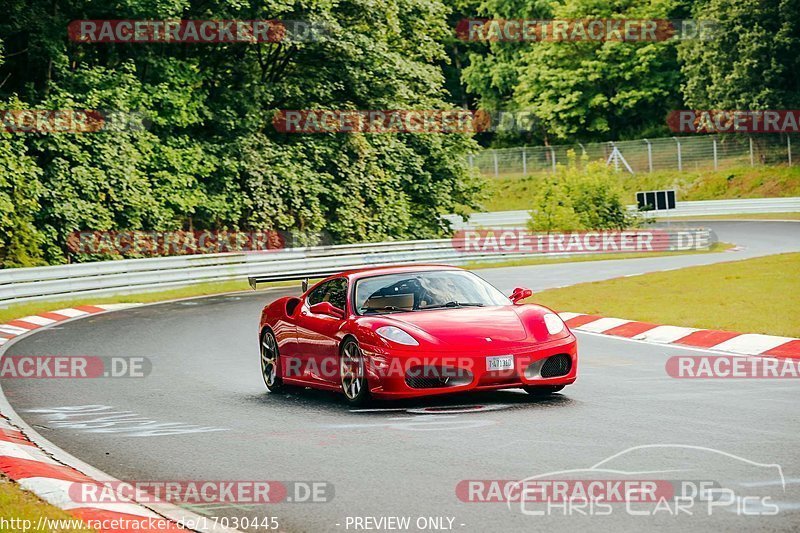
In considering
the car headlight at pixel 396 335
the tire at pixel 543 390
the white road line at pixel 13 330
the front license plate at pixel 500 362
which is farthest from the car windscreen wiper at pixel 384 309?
the white road line at pixel 13 330

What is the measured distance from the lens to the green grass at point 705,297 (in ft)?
56.0

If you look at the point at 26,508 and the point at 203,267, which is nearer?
the point at 26,508

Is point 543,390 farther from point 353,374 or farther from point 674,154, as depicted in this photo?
point 674,154

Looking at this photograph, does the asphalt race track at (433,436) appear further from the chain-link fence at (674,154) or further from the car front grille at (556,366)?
the chain-link fence at (674,154)

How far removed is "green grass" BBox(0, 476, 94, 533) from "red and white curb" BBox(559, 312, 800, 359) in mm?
9227

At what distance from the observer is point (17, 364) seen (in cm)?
1555

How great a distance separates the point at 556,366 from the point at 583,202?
38.0 metres

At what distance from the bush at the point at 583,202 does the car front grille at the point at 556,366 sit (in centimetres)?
3620

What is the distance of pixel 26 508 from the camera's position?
21.2 ft

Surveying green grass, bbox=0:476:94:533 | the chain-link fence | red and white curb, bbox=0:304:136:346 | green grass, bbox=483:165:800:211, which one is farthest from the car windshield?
the chain-link fence

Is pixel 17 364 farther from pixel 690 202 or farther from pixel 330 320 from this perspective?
pixel 690 202

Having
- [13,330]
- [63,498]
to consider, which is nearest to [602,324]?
[13,330]

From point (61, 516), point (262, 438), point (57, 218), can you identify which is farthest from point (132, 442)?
point (57, 218)

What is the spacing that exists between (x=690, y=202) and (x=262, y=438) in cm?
5842
